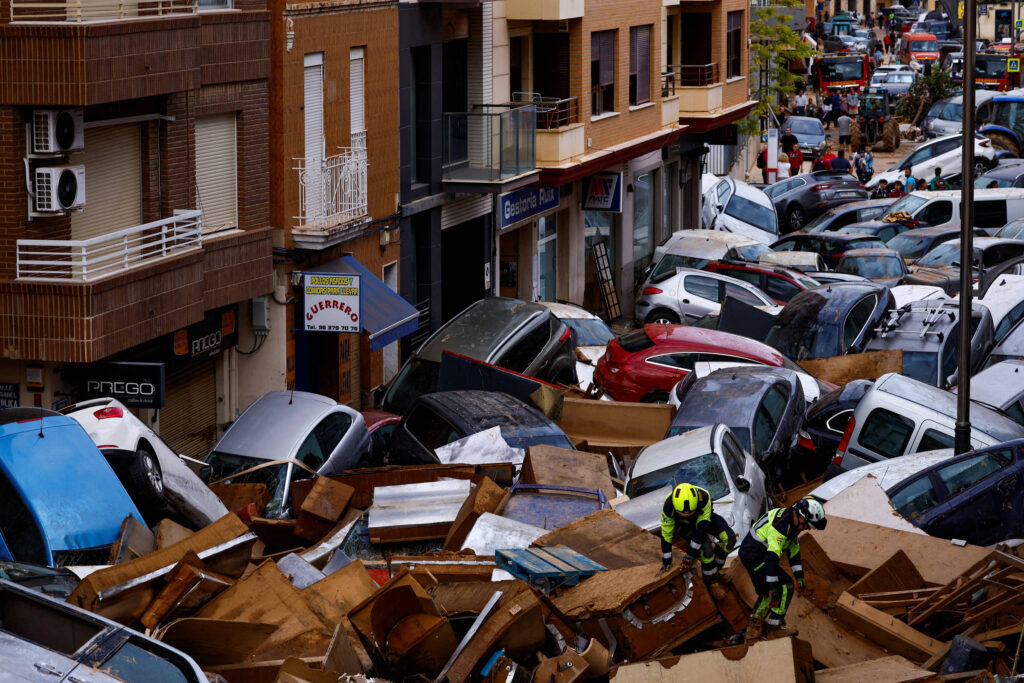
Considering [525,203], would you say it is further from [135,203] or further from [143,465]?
[143,465]

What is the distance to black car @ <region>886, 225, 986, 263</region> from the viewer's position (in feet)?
105

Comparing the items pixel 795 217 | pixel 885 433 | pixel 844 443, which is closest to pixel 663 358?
pixel 844 443

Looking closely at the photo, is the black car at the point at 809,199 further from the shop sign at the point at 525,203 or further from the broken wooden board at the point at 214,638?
the broken wooden board at the point at 214,638

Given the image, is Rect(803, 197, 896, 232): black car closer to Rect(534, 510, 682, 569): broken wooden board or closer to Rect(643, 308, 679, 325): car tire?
Rect(643, 308, 679, 325): car tire

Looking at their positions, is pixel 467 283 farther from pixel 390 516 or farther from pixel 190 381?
pixel 390 516

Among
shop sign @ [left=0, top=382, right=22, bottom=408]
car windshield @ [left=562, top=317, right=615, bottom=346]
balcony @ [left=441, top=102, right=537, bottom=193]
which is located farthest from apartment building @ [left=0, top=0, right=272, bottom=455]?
car windshield @ [left=562, top=317, right=615, bottom=346]

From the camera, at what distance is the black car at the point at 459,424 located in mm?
16391

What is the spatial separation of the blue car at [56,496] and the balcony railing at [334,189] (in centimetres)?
773

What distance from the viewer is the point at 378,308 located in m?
20.9

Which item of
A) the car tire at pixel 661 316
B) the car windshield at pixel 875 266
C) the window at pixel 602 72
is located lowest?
the car tire at pixel 661 316

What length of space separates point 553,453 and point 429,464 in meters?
1.42

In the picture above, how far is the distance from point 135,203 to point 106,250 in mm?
1136

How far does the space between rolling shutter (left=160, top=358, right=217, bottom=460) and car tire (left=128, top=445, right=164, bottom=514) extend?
469 cm

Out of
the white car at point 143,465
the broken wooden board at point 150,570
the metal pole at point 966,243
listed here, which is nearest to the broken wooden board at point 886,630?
the metal pole at point 966,243
